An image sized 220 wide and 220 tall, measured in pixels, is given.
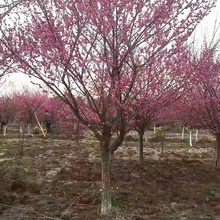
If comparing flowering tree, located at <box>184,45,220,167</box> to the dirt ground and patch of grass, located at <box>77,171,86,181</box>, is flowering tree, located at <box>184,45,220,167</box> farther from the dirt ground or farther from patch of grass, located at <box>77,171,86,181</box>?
patch of grass, located at <box>77,171,86,181</box>

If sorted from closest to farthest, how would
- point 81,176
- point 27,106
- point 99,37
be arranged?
1. point 99,37
2. point 81,176
3. point 27,106

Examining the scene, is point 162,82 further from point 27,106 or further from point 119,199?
point 27,106

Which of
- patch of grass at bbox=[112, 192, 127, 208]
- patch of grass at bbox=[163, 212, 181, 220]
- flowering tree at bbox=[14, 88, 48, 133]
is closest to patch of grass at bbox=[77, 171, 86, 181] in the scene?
patch of grass at bbox=[112, 192, 127, 208]

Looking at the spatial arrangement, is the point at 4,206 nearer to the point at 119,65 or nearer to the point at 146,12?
the point at 119,65

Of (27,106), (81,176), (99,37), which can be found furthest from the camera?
(27,106)

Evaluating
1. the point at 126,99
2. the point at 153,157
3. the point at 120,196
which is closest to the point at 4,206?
the point at 120,196

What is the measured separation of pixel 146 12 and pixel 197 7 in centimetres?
99

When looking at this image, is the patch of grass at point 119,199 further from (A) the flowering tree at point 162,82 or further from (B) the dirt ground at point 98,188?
(A) the flowering tree at point 162,82

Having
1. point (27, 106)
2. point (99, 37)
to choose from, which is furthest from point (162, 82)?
point (27, 106)

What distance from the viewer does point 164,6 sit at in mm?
4973

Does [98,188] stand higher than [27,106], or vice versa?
[27,106]

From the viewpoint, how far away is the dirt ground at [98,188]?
5793mm

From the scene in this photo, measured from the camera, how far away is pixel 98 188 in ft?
24.0

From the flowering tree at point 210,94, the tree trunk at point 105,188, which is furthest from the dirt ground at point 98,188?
the flowering tree at point 210,94
